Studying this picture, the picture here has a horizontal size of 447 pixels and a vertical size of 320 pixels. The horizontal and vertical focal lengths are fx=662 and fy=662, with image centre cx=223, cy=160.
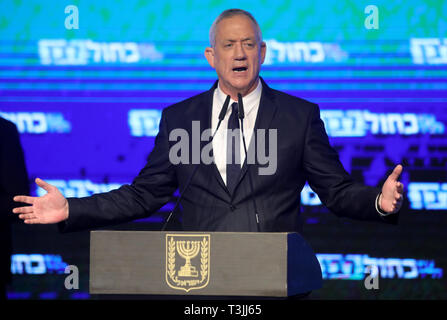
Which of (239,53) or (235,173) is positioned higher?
(239,53)

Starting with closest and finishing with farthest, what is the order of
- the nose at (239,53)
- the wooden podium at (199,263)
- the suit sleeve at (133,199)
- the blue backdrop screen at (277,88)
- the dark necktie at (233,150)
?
the wooden podium at (199,263), the suit sleeve at (133,199), the dark necktie at (233,150), the nose at (239,53), the blue backdrop screen at (277,88)

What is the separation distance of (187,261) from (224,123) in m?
0.98

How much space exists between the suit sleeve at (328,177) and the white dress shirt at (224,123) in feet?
0.85

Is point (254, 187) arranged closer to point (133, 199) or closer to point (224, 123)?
point (224, 123)

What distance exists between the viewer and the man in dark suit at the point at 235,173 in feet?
8.96

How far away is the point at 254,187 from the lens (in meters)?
2.79

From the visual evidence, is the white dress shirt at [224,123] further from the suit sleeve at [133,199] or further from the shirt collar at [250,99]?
the suit sleeve at [133,199]

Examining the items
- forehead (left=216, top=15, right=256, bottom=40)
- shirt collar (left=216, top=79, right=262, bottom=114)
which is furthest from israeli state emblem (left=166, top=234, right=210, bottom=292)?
forehead (left=216, top=15, right=256, bottom=40)

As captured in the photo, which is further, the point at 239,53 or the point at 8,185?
the point at 8,185

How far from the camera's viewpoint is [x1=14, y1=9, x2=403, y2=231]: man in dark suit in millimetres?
2732

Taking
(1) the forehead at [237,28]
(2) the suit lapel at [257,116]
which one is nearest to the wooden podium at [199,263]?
(2) the suit lapel at [257,116]

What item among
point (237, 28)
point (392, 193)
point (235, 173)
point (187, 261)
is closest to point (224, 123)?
point (235, 173)

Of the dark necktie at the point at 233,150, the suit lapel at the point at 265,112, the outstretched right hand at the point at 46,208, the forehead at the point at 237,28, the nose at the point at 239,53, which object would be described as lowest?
the outstretched right hand at the point at 46,208

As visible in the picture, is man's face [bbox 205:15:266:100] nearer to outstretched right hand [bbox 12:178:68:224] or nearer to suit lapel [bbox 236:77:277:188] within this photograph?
suit lapel [bbox 236:77:277:188]
